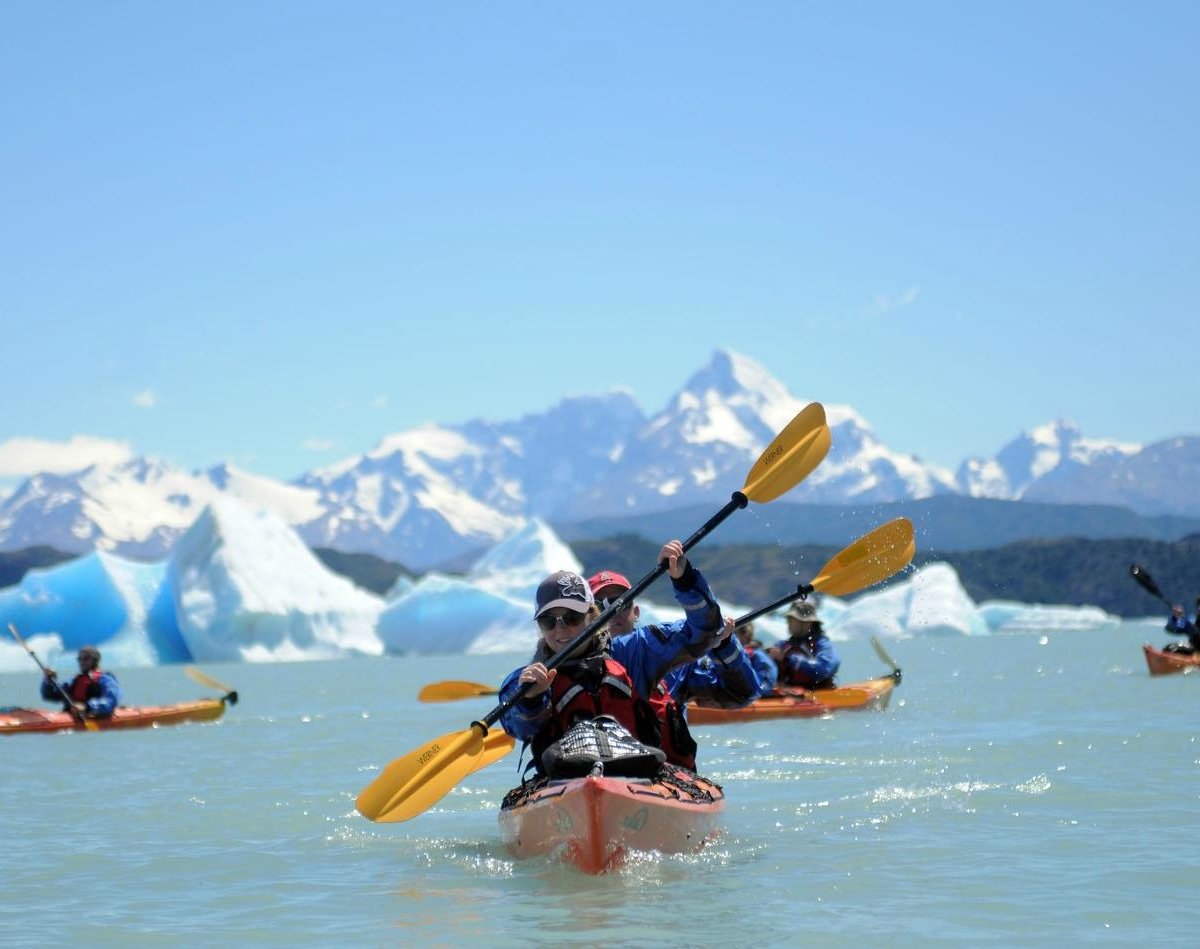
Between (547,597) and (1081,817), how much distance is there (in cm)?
372

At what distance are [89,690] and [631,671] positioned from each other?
1238 cm

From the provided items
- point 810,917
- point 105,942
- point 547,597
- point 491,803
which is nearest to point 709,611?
point 547,597

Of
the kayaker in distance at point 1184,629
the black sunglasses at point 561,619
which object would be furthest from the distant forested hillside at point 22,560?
the black sunglasses at point 561,619

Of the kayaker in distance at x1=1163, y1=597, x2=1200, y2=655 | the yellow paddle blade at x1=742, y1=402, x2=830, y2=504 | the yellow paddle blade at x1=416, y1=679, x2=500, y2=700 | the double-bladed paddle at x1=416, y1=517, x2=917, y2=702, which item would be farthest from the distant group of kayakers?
the kayaker in distance at x1=1163, y1=597, x2=1200, y2=655

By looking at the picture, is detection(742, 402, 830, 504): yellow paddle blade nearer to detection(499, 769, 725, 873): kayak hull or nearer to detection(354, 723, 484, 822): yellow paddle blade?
detection(499, 769, 725, 873): kayak hull

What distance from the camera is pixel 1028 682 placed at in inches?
1051

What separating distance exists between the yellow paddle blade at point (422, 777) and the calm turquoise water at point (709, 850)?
362mm

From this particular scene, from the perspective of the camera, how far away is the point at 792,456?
28.8 feet

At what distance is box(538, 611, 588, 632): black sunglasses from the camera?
7.34 meters

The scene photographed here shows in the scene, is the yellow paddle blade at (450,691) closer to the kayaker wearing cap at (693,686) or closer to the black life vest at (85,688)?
the kayaker wearing cap at (693,686)

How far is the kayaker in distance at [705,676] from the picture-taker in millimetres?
7652

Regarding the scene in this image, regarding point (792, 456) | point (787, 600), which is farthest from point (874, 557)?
point (787, 600)

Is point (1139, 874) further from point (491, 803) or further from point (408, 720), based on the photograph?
point (408, 720)

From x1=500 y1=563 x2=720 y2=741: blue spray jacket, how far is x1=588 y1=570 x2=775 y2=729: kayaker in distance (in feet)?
0.22
